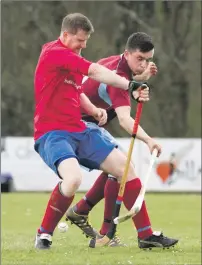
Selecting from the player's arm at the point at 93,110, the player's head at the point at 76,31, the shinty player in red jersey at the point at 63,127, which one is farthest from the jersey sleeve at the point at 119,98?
the player's head at the point at 76,31

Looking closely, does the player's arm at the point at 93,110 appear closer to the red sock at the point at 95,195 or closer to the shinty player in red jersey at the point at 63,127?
the shinty player in red jersey at the point at 63,127

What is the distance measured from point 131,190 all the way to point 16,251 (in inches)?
48.0

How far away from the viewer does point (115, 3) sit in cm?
3769

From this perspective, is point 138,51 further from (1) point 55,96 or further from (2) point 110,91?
(1) point 55,96

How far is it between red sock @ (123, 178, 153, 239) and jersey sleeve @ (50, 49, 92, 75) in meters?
1.28

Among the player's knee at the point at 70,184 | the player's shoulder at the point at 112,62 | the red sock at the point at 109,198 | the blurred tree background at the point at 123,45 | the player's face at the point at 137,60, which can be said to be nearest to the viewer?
the player's knee at the point at 70,184

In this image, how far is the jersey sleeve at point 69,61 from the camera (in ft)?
27.2

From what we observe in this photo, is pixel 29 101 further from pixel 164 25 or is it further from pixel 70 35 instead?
pixel 70 35

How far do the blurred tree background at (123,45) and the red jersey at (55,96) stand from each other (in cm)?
2766

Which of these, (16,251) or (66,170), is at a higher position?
(66,170)

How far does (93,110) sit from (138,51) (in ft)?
2.35

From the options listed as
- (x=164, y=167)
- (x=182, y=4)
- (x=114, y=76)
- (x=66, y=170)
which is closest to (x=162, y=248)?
(x=66, y=170)

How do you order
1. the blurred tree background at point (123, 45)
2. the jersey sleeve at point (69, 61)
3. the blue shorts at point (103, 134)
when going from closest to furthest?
the jersey sleeve at point (69, 61) < the blue shorts at point (103, 134) < the blurred tree background at point (123, 45)

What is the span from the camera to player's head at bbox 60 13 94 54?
8656 mm
